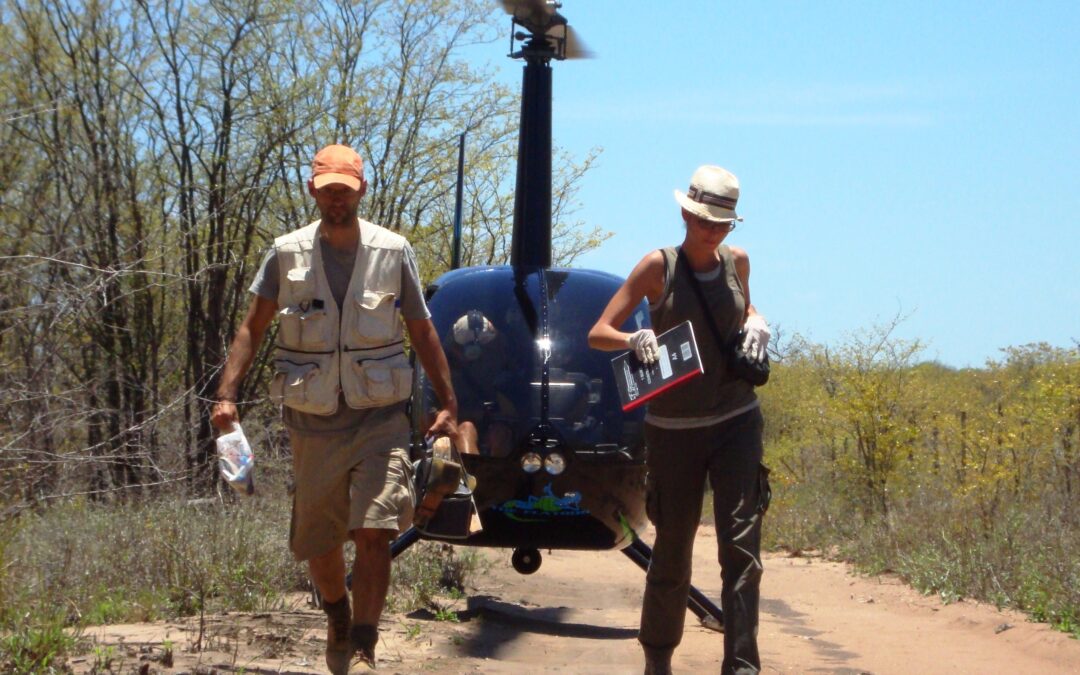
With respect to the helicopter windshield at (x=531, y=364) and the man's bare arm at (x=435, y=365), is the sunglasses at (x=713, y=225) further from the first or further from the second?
the helicopter windshield at (x=531, y=364)

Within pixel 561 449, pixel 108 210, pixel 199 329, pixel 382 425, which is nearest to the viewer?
pixel 382 425

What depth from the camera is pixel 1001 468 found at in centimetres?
1173

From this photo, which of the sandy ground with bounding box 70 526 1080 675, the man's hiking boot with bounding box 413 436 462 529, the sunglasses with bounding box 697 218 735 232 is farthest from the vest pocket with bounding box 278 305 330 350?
the sunglasses with bounding box 697 218 735 232

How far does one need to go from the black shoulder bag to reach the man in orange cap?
45.4 inches

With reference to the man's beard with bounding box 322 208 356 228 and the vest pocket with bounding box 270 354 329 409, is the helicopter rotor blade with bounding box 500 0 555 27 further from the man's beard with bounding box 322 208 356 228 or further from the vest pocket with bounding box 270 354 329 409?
the vest pocket with bounding box 270 354 329 409

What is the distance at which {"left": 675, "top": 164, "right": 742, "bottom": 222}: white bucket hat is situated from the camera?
5.88 meters

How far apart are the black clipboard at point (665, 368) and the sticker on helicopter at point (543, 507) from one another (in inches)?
84.1

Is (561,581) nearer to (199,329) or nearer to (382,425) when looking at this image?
(199,329)

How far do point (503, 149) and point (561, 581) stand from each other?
23.9 feet

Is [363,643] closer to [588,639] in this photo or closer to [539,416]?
[539,416]

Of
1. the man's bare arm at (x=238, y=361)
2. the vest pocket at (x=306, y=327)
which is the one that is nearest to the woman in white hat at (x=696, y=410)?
the vest pocket at (x=306, y=327)

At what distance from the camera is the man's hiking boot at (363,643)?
18.4 feet

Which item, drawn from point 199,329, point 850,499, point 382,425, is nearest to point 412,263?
point 382,425

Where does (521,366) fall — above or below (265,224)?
below
